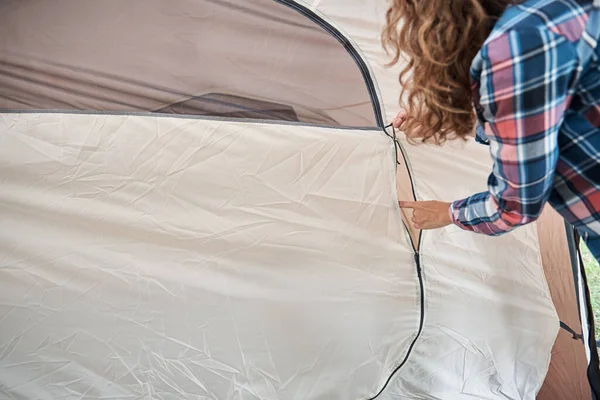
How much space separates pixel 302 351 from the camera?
1.06 m

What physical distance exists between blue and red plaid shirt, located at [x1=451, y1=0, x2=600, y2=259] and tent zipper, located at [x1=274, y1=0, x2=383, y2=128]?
1.61ft

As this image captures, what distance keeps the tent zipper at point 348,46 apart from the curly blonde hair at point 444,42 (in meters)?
0.46

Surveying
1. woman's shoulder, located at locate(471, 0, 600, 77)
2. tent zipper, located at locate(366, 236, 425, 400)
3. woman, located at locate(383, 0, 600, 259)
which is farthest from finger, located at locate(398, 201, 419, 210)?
woman's shoulder, located at locate(471, 0, 600, 77)

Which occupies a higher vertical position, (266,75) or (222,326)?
(266,75)

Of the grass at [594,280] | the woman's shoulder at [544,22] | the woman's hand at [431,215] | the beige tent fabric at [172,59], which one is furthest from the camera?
the grass at [594,280]

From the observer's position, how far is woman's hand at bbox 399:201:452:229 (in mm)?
913

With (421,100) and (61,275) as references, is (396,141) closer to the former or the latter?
(421,100)

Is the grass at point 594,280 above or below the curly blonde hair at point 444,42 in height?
below

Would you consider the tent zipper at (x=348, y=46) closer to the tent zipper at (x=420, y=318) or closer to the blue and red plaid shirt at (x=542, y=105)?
the tent zipper at (x=420, y=318)

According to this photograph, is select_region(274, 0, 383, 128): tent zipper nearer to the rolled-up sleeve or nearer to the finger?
the finger

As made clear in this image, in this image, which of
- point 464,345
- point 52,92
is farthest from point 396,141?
point 52,92

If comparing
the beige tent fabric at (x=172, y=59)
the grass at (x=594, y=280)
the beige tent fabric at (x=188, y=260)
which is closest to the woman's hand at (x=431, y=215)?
the beige tent fabric at (x=188, y=260)

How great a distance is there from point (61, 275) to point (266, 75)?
0.50 m

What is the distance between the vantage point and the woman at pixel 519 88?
51 centimetres
